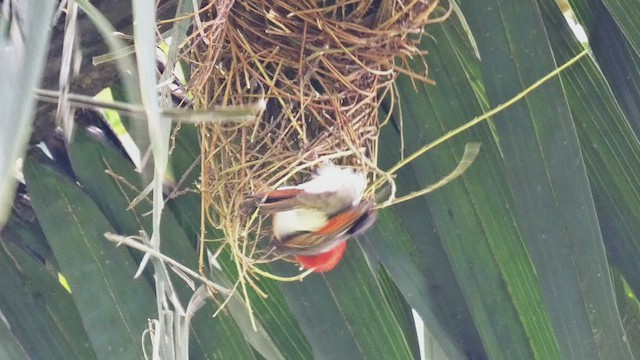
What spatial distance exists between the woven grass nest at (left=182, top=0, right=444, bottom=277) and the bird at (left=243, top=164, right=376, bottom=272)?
0.04ft

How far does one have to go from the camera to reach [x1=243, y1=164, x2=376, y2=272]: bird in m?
0.61

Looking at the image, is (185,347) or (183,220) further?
(183,220)

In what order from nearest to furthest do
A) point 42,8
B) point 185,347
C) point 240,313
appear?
point 42,8, point 185,347, point 240,313

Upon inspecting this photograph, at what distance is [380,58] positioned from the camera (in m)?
0.66

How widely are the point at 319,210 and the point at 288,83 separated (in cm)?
10

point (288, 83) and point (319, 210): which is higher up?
point (288, 83)

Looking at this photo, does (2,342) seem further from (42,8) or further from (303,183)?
(42,8)

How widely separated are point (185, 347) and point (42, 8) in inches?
10.6

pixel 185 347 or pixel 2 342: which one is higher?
pixel 2 342

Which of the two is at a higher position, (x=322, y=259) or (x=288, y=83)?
(x=288, y=83)

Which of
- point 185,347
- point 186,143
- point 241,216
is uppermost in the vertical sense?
point 186,143

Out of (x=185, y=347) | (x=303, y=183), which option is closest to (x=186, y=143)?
(x=303, y=183)

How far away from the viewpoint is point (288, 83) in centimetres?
64

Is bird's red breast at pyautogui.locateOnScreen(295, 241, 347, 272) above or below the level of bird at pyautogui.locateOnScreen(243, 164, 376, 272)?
below
